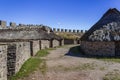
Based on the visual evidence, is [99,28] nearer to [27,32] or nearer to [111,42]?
[111,42]

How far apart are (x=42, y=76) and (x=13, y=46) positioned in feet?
6.91

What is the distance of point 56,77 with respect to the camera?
1117 centimetres

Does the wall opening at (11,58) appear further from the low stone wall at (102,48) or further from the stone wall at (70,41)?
the stone wall at (70,41)

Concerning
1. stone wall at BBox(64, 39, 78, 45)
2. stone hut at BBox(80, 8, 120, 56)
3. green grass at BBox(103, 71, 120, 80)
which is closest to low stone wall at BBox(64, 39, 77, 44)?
stone wall at BBox(64, 39, 78, 45)

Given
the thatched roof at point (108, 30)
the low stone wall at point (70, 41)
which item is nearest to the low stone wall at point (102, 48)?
the thatched roof at point (108, 30)

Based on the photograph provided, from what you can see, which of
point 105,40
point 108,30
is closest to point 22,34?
point 108,30

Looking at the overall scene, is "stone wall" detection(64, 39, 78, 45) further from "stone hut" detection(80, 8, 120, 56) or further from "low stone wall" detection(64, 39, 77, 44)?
"stone hut" detection(80, 8, 120, 56)

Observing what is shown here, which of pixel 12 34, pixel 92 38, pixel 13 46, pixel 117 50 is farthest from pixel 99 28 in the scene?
pixel 13 46

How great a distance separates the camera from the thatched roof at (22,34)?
28.7 m

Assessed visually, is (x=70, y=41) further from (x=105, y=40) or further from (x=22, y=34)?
(x=105, y=40)

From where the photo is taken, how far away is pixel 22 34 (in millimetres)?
29109

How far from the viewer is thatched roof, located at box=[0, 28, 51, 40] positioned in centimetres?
2866

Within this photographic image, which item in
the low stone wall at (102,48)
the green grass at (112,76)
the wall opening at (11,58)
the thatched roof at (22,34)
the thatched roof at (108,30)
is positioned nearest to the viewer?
the green grass at (112,76)

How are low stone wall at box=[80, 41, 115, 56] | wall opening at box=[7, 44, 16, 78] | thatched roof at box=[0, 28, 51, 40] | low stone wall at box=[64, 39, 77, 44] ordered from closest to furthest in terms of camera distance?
wall opening at box=[7, 44, 16, 78] < low stone wall at box=[80, 41, 115, 56] < thatched roof at box=[0, 28, 51, 40] < low stone wall at box=[64, 39, 77, 44]
